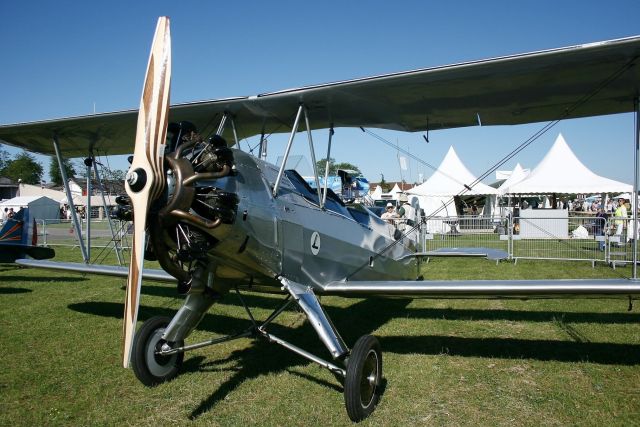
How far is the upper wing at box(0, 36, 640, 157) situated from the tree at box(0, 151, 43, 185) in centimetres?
10478

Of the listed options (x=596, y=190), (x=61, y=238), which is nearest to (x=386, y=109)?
(x=596, y=190)

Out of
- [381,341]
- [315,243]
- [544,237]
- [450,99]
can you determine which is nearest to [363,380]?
[315,243]

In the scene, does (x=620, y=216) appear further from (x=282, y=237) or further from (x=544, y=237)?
(x=282, y=237)

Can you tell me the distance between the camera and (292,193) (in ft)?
17.0

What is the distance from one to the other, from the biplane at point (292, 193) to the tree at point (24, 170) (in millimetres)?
105023

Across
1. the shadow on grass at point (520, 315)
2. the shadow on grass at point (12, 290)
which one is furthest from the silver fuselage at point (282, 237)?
the shadow on grass at point (12, 290)

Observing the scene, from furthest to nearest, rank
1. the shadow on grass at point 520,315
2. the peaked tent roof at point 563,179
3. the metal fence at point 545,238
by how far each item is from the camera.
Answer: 1. the peaked tent roof at point 563,179
2. the metal fence at point 545,238
3. the shadow on grass at point 520,315

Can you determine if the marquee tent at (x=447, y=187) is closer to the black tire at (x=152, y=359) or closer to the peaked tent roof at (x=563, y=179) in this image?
the peaked tent roof at (x=563, y=179)

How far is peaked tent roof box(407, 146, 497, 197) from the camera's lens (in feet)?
83.0

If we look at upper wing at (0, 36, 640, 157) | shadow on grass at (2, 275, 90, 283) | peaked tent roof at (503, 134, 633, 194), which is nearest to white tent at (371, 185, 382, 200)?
peaked tent roof at (503, 134, 633, 194)

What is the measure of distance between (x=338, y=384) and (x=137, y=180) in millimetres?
2865

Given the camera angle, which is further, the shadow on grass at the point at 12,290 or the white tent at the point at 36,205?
the white tent at the point at 36,205

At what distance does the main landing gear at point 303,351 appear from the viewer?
407 centimetres

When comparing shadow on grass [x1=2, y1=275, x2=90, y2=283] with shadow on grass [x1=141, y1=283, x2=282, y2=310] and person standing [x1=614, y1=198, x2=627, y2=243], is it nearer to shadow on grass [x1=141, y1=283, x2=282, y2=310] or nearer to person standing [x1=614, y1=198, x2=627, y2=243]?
shadow on grass [x1=141, y1=283, x2=282, y2=310]
